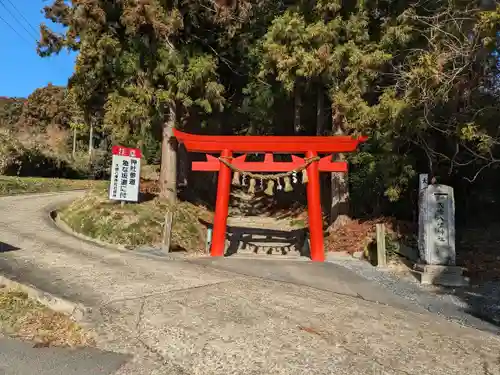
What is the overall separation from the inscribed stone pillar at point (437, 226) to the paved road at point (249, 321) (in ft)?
4.51

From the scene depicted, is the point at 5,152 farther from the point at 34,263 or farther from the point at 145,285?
the point at 145,285

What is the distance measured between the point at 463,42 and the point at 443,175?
584 centimetres

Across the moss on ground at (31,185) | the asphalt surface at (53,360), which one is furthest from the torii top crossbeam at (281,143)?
the moss on ground at (31,185)

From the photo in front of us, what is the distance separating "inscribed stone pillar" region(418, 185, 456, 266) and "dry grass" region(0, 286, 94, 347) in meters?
6.07

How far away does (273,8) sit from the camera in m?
13.3

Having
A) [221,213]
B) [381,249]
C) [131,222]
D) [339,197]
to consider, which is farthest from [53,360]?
[339,197]

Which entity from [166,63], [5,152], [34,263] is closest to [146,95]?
[166,63]

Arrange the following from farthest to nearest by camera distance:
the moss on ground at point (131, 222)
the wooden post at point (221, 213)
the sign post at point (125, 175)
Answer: the sign post at point (125, 175) < the moss on ground at point (131, 222) < the wooden post at point (221, 213)

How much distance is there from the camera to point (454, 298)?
6707mm

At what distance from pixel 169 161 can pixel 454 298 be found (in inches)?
340

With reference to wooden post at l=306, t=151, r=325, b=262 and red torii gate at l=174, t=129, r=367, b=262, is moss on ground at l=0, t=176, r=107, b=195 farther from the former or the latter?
wooden post at l=306, t=151, r=325, b=262

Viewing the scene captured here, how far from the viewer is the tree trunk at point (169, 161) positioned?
1278 cm

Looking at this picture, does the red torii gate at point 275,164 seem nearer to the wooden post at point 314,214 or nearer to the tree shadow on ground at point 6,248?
the wooden post at point 314,214

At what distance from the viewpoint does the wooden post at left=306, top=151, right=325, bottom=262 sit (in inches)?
393
